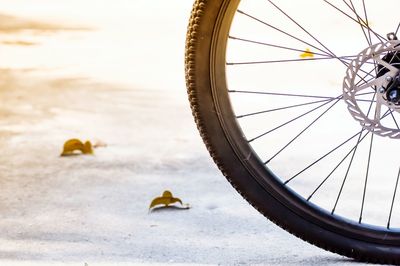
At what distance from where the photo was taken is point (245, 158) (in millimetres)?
3441

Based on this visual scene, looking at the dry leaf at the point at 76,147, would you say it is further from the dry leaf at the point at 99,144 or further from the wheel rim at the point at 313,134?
the wheel rim at the point at 313,134

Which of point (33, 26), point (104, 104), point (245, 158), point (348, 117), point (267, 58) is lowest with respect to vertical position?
point (245, 158)

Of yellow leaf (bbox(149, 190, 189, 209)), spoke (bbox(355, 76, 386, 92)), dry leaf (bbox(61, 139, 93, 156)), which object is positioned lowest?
spoke (bbox(355, 76, 386, 92))

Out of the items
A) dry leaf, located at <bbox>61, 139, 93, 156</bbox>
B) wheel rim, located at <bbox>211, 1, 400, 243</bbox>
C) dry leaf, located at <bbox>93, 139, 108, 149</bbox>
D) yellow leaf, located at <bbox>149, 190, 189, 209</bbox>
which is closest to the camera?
wheel rim, located at <bbox>211, 1, 400, 243</bbox>

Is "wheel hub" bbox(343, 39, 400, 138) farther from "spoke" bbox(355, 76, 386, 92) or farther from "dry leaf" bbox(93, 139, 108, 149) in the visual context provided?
"dry leaf" bbox(93, 139, 108, 149)

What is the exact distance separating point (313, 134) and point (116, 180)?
119cm

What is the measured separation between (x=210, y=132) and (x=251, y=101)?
2693 mm

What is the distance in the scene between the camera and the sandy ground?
365cm

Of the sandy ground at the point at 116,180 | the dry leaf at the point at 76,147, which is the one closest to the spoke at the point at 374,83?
the sandy ground at the point at 116,180

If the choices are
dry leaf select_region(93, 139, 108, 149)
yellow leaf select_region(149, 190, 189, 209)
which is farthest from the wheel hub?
dry leaf select_region(93, 139, 108, 149)

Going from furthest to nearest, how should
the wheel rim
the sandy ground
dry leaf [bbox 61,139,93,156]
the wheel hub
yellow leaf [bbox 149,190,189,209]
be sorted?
dry leaf [bbox 61,139,93,156], yellow leaf [bbox 149,190,189,209], the sandy ground, the wheel rim, the wheel hub

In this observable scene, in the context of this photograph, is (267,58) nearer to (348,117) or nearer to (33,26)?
(348,117)

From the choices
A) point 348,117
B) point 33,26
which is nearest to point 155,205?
point 348,117

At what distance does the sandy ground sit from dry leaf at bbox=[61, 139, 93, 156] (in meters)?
0.05
